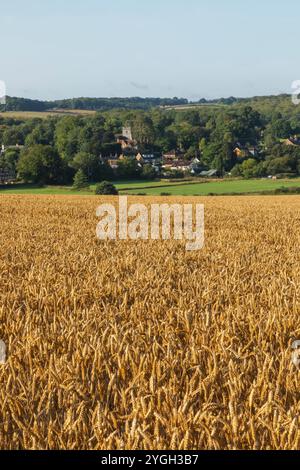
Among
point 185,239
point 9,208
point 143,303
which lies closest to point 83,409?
point 143,303

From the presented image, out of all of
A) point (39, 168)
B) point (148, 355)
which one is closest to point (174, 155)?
point (39, 168)

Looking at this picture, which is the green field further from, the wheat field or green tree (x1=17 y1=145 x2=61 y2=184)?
the wheat field

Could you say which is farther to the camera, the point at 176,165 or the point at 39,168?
the point at 176,165

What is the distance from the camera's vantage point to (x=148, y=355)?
463cm

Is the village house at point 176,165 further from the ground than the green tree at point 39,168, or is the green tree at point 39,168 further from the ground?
the green tree at point 39,168

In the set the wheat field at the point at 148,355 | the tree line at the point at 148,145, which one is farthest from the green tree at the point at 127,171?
the wheat field at the point at 148,355

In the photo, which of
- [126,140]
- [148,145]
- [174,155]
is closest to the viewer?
[174,155]

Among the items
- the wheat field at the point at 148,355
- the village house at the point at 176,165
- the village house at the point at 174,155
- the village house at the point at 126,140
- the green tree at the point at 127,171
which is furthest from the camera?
the village house at the point at 126,140

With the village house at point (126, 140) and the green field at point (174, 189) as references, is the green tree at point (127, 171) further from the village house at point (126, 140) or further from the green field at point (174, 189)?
the village house at point (126, 140)

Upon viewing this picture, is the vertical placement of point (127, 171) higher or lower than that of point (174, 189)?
higher

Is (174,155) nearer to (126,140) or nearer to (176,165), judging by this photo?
(176,165)

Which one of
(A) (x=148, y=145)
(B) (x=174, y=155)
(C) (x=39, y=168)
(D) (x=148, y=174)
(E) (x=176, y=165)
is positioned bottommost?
(E) (x=176, y=165)

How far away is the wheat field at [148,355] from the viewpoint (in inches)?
136
